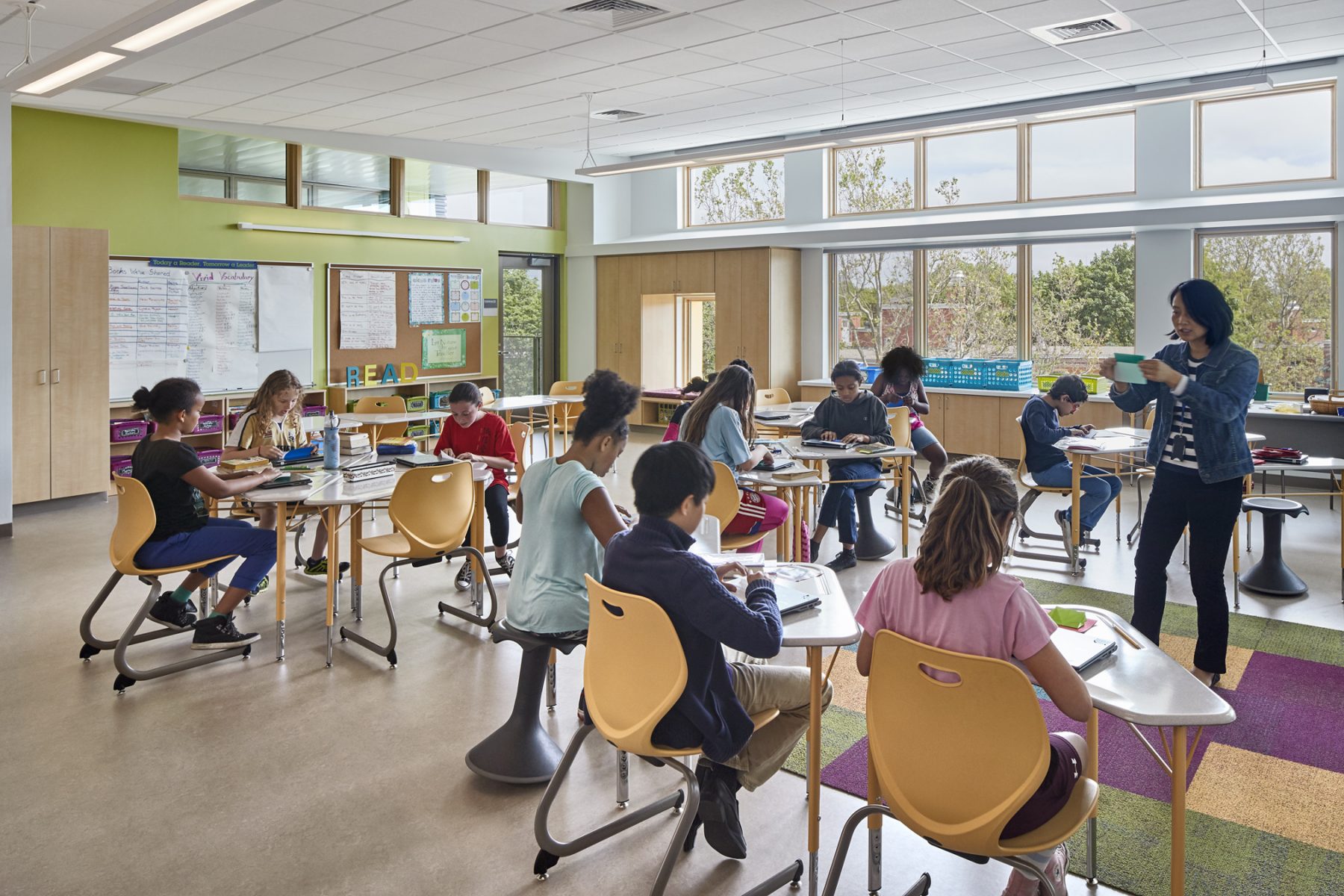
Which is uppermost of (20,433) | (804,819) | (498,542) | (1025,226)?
(1025,226)

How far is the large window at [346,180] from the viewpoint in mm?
9742

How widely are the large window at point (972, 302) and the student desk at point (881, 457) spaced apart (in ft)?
13.4

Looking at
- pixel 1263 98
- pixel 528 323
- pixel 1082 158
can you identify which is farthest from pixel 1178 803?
pixel 528 323

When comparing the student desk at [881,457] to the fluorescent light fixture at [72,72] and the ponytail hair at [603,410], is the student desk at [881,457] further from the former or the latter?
the fluorescent light fixture at [72,72]

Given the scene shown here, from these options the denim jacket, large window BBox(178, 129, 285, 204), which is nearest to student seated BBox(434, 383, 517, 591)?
the denim jacket

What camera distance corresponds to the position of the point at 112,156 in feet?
27.0

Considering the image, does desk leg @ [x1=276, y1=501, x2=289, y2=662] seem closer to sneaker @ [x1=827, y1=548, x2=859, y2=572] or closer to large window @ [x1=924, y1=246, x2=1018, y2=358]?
sneaker @ [x1=827, y1=548, x2=859, y2=572]

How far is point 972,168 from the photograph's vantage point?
10.1 meters

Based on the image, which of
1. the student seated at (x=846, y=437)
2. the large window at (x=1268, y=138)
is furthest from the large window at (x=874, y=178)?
the student seated at (x=846, y=437)

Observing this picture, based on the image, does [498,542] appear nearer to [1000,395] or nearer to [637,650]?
[637,650]

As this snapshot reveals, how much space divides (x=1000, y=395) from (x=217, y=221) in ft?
23.9

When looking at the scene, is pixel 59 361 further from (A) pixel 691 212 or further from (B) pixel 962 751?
(B) pixel 962 751

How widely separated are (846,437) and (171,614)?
3759mm

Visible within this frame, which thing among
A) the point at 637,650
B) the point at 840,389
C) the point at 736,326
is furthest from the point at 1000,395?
the point at 637,650
